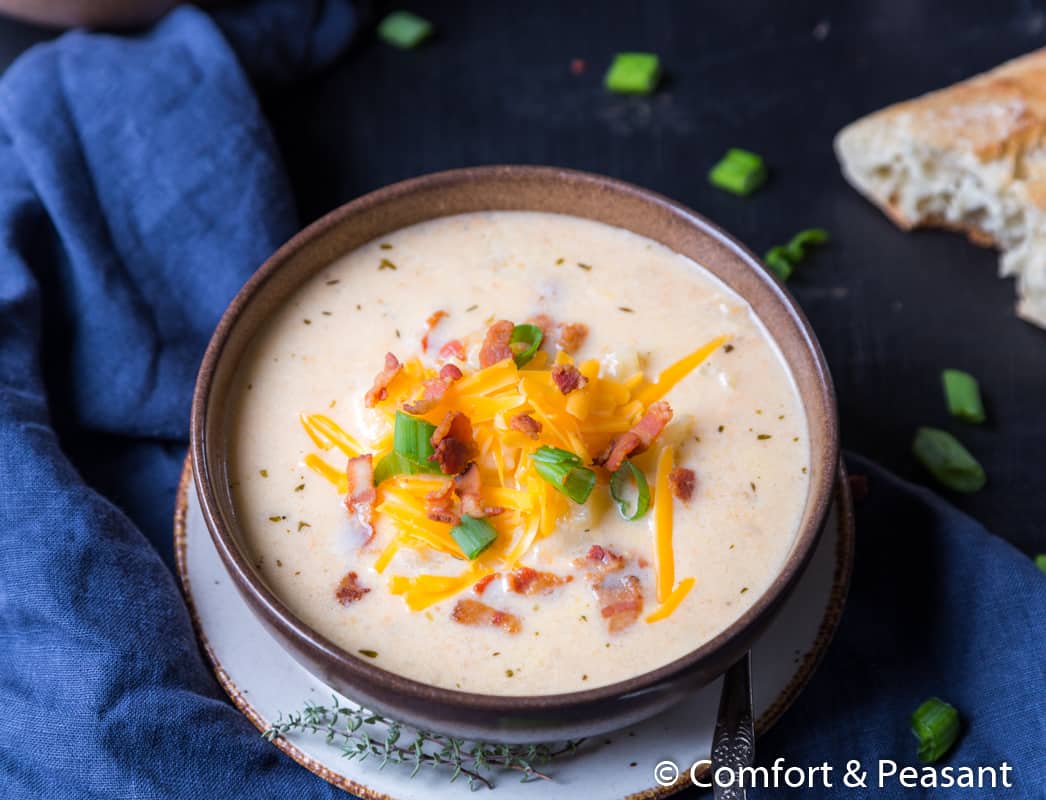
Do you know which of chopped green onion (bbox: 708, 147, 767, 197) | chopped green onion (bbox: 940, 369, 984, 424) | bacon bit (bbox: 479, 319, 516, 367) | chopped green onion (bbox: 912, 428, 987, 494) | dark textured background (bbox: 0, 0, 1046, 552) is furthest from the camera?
chopped green onion (bbox: 708, 147, 767, 197)

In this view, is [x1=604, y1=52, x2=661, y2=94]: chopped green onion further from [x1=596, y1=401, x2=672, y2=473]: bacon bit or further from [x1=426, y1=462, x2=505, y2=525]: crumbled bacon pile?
[x1=426, y1=462, x2=505, y2=525]: crumbled bacon pile

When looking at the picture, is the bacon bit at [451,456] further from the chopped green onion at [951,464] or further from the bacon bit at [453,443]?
the chopped green onion at [951,464]

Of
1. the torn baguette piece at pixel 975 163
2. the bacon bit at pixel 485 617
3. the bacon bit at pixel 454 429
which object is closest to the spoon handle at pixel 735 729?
the bacon bit at pixel 485 617

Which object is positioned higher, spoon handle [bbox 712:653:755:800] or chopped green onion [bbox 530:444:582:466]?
chopped green onion [bbox 530:444:582:466]

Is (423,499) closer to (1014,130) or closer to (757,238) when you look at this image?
(757,238)

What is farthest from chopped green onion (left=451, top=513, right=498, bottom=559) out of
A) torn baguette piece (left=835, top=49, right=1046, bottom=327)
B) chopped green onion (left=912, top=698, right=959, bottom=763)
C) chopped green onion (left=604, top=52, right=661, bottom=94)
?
chopped green onion (left=604, top=52, right=661, bottom=94)

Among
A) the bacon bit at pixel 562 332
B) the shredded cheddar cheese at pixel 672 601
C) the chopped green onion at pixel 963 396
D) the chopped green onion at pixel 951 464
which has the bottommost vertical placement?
the chopped green onion at pixel 951 464

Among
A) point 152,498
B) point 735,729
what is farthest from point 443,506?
point 152,498
